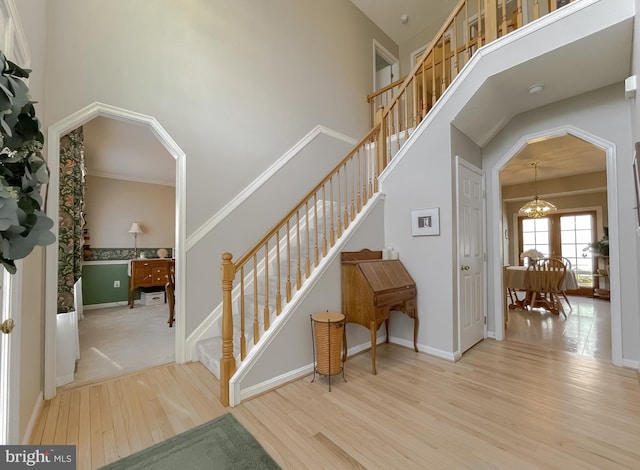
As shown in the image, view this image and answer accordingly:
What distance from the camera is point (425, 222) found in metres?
3.18

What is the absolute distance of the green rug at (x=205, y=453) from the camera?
158cm

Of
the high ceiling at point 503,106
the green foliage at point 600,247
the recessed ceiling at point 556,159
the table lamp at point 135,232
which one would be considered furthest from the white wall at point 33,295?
the green foliage at point 600,247

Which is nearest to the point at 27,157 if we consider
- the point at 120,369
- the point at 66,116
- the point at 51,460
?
the point at 51,460

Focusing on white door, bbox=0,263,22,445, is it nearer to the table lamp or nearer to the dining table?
the table lamp

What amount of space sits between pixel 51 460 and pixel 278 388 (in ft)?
4.93

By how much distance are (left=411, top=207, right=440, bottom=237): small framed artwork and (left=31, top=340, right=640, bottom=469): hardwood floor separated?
137 cm

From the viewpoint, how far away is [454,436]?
5.91ft

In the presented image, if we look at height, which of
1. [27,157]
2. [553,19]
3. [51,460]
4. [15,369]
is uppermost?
[553,19]

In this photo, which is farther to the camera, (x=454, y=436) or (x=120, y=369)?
(x=120, y=369)

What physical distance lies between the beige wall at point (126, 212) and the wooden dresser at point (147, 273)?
27.8 inches

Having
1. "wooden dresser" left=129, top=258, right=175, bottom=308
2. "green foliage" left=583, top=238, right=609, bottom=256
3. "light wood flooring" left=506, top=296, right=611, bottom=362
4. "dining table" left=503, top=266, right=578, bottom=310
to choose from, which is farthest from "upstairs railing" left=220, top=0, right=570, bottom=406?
"green foliage" left=583, top=238, right=609, bottom=256

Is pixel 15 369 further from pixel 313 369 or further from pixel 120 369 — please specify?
pixel 313 369

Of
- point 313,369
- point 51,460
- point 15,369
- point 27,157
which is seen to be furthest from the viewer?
point 313,369

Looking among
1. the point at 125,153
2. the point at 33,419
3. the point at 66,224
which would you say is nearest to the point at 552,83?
the point at 66,224
